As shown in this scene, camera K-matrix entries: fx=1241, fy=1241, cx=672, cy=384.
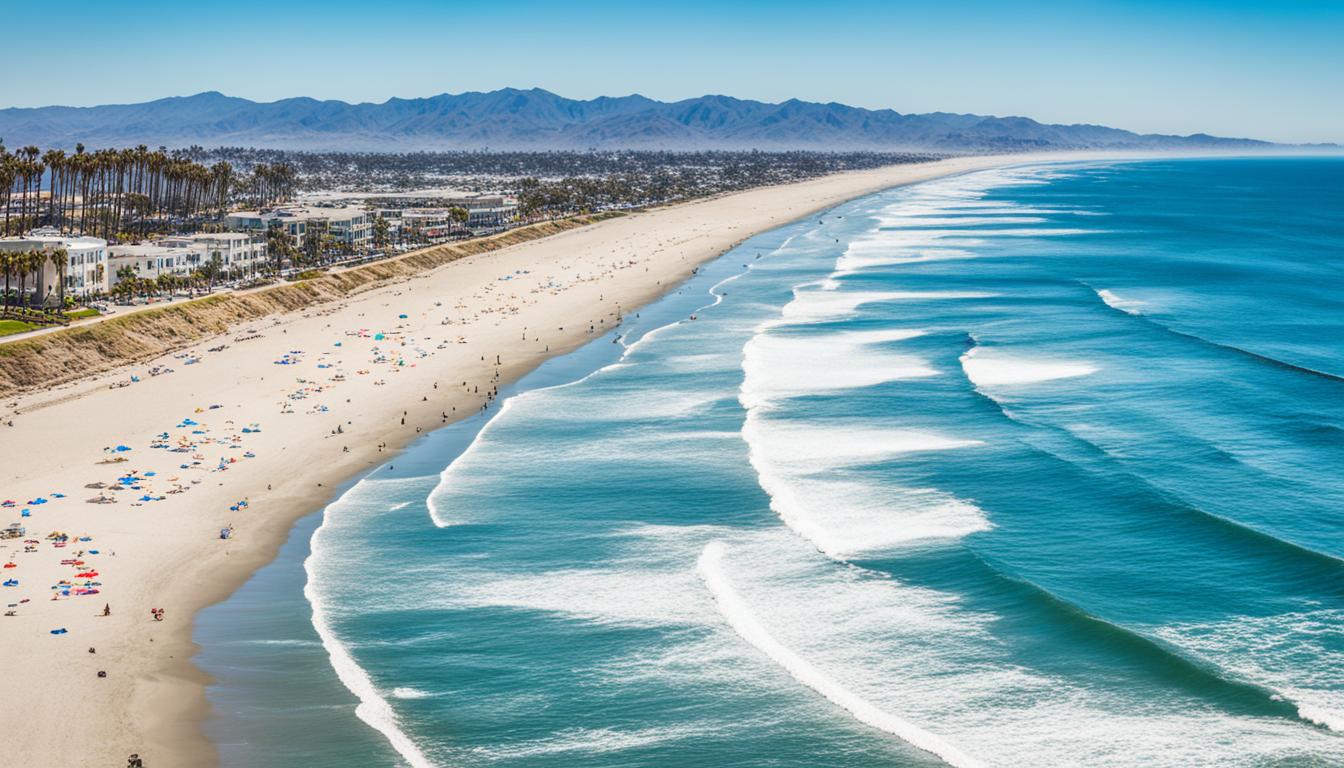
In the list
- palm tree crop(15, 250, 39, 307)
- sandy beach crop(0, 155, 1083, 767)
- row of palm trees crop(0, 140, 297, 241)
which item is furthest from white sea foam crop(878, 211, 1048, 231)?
palm tree crop(15, 250, 39, 307)

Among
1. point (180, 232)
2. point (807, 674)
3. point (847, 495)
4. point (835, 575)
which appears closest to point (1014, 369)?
point (847, 495)

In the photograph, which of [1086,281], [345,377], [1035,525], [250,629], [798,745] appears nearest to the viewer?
[798,745]

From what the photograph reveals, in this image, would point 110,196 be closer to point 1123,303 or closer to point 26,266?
point 26,266

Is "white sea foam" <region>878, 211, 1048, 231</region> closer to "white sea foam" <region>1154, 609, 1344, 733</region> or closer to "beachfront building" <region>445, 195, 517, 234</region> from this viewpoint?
"beachfront building" <region>445, 195, 517, 234</region>

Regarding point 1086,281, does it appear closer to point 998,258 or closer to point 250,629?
point 998,258

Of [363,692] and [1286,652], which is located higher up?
[1286,652]

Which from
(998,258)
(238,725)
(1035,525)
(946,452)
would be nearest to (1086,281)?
(998,258)
